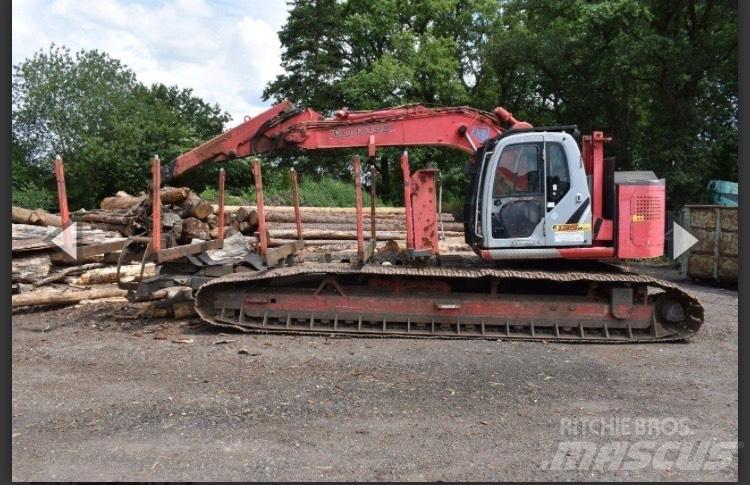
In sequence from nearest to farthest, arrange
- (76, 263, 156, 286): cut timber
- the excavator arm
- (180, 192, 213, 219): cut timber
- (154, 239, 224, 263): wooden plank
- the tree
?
1. (154, 239, 224, 263): wooden plank
2. the excavator arm
3. (76, 263, 156, 286): cut timber
4. (180, 192, 213, 219): cut timber
5. the tree

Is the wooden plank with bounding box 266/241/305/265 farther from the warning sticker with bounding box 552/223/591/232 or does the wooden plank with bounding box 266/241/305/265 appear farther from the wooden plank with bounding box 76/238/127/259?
the warning sticker with bounding box 552/223/591/232

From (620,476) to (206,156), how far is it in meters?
6.58

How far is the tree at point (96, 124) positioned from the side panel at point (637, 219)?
1798cm

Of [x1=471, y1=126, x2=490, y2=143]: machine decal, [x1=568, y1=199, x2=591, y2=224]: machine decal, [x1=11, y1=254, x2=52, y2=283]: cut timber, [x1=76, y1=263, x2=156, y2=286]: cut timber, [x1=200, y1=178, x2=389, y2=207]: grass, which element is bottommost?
[x1=76, y1=263, x2=156, y2=286]: cut timber

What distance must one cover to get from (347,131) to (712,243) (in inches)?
322

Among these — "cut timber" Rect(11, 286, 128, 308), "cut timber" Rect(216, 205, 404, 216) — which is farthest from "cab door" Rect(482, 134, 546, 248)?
"cut timber" Rect(216, 205, 404, 216)

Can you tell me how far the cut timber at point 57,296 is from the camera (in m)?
9.09

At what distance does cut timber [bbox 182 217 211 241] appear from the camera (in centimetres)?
1187

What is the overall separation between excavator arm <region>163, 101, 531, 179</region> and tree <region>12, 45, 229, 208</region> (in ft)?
48.7

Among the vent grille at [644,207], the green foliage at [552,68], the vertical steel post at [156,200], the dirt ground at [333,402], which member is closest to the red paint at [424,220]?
the dirt ground at [333,402]

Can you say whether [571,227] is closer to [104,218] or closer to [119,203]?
[104,218]

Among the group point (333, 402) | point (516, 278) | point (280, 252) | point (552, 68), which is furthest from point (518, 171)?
point (552, 68)

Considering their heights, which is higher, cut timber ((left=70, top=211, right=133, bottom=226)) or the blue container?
the blue container

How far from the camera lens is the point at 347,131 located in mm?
8422
